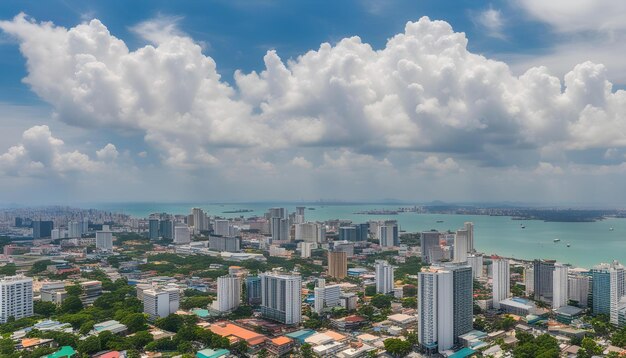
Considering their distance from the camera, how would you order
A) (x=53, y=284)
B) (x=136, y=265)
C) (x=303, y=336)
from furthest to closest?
1. (x=136, y=265)
2. (x=53, y=284)
3. (x=303, y=336)

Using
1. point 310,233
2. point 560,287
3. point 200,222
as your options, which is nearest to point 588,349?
point 560,287

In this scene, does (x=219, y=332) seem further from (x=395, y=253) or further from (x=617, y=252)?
(x=617, y=252)

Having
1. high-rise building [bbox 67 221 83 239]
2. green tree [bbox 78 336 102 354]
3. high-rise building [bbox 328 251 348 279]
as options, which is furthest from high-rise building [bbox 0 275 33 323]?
high-rise building [bbox 67 221 83 239]

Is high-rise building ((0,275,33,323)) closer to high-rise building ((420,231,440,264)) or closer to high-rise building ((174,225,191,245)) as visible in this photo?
high-rise building ((174,225,191,245))

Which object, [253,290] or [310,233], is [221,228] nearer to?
[310,233]

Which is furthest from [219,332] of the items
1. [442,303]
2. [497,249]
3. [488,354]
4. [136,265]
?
[497,249]

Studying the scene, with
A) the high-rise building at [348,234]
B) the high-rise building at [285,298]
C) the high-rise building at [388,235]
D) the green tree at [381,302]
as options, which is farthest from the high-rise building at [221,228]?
the high-rise building at [285,298]
